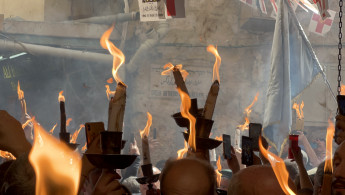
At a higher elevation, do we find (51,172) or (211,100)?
(211,100)

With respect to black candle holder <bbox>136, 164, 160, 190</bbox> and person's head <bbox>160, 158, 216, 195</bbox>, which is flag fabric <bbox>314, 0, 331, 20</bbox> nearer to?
black candle holder <bbox>136, 164, 160, 190</bbox>

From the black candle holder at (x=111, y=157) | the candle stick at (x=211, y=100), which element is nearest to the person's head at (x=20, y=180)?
the black candle holder at (x=111, y=157)

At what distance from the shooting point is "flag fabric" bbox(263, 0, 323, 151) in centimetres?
744

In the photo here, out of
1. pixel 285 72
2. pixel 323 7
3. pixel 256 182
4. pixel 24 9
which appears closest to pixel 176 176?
pixel 256 182

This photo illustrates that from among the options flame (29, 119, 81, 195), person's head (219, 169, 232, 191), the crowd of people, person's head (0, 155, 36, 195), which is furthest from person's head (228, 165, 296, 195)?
person's head (219, 169, 232, 191)

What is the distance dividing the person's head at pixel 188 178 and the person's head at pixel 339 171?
0.48 metres

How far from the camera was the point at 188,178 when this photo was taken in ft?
5.95

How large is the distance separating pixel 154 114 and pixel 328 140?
32.0ft

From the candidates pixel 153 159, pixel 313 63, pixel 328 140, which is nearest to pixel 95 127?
pixel 328 140

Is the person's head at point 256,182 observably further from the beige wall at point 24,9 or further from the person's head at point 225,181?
the beige wall at point 24,9

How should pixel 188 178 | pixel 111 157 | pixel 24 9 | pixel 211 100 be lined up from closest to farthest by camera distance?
pixel 111 157 < pixel 188 178 < pixel 211 100 < pixel 24 9

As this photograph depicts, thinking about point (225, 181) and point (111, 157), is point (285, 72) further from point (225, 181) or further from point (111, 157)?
point (111, 157)

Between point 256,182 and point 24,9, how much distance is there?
1227 cm

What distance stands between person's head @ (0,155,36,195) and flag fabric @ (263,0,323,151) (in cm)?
592
